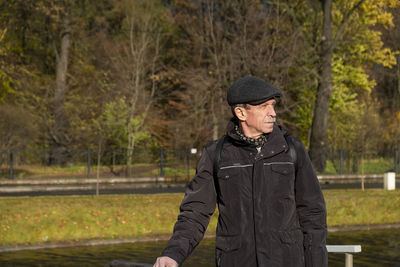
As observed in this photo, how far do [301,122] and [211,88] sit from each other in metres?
11.5

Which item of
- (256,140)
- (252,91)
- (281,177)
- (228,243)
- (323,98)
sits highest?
(323,98)

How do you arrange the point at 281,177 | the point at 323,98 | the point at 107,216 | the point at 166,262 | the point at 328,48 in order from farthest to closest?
the point at 323,98
the point at 328,48
the point at 107,216
the point at 281,177
the point at 166,262

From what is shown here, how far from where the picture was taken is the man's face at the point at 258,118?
11.6 ft

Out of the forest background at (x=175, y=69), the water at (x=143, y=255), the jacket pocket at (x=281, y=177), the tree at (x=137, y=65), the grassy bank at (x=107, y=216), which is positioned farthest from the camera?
the tree at (x=137, y=65)

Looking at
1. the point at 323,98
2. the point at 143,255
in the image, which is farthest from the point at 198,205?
the point at 323,98

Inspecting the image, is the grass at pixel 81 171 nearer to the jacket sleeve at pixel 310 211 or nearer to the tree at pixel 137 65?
the tree at pixel 137 65

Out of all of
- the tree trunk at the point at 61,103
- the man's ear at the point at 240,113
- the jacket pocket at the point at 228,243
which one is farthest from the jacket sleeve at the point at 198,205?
the tree trunk at the point at 61,103

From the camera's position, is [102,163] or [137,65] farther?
[137,65]

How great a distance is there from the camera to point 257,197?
11.3 ft

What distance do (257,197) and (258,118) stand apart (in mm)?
367

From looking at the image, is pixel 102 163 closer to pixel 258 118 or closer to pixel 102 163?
pixel 102 163

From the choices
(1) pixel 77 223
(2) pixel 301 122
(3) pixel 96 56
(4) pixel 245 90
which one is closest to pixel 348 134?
(2) pixel 301 122

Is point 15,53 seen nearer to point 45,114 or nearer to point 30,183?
point 45,114

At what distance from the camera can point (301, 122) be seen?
42188 mm
